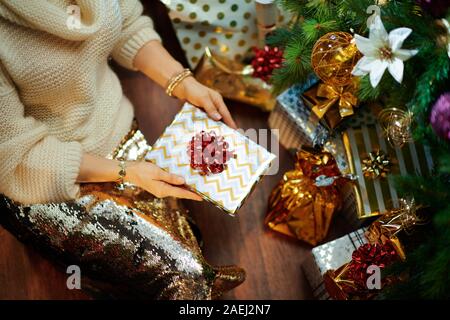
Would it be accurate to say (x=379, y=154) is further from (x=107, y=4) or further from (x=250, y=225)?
(x=107, y=4)

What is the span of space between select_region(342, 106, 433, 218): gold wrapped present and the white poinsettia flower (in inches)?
16.8

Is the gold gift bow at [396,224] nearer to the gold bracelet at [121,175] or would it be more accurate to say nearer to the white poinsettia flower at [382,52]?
the white poinsettia flower at [382,52]

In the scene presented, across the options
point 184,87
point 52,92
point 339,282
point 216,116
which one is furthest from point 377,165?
point 52,92

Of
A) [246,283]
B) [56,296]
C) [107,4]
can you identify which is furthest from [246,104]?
[56,296]

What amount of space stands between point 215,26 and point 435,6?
0.85 meters

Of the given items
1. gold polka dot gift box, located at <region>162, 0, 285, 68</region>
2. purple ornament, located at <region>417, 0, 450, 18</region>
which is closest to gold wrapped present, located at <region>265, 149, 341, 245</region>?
gold polka dot gift box, located at <region>162, 0, 285, 68</region>

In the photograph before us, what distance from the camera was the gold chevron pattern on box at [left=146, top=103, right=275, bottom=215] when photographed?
1.05 metres

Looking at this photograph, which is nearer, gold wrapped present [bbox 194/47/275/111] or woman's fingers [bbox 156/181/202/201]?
woman's fingers [bbox 156/181/202/201]

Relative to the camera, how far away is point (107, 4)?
949 mm

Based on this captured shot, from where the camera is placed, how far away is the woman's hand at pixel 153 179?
1.04 meters

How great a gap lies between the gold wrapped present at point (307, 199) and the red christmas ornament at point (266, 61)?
30 centimetres

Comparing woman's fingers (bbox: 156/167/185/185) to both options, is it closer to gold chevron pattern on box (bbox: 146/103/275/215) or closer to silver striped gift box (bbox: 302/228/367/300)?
gold chevron pattern on box (bbox: 146/103/275/215)

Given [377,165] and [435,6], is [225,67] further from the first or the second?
[435,6]

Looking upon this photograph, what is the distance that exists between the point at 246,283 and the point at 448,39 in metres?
0.93
